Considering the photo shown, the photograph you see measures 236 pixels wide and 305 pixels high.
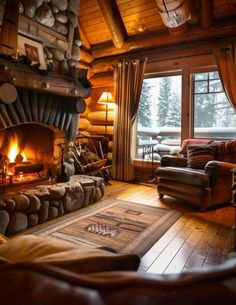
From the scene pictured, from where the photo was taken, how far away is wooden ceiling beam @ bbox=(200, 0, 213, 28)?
3547mm

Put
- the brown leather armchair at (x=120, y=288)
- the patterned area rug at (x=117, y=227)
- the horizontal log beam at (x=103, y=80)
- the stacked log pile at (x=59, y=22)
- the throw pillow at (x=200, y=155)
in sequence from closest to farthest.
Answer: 1. the brown leather armchair at (x=120, y=288)
2. the patterned area rug at (x=117, y=227)
3. the stacked log pile at (x=59, y=22)
4. the throw pillow at (x=200, y=155)
5. the horizontal log beam at (x=103, y=80)

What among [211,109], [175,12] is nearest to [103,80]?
[175,12]

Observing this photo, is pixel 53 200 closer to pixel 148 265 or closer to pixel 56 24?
pixel 148 265

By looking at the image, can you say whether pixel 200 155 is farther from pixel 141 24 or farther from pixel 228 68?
pixel 141 24

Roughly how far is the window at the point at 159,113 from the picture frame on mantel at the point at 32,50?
2.41m

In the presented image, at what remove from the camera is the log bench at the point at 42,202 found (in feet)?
7.42

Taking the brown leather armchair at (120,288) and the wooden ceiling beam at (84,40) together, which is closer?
the brown leather armchair at (120,288)

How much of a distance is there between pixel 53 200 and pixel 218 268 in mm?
2519

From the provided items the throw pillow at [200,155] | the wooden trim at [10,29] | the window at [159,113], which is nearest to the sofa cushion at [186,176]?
the throw pillow at [200,155]

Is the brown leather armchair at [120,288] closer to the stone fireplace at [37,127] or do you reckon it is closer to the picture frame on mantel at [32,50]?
the stone fireplace at [37,127]

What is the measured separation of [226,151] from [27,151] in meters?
2.87

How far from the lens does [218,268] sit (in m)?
0.39

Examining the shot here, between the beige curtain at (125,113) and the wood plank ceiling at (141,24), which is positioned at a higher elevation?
the wood plank ceiling at (141,24)

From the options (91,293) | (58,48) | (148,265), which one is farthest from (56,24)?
(91,293)
